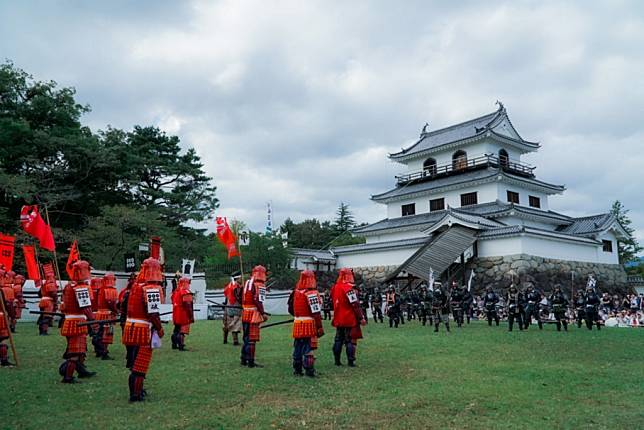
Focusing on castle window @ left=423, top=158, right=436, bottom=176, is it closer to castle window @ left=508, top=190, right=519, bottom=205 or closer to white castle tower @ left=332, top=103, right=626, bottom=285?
white castle tower @ left=332, top=103, right=626, bottom=285

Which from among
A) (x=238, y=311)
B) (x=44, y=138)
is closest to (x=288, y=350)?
(x=238, y=311)

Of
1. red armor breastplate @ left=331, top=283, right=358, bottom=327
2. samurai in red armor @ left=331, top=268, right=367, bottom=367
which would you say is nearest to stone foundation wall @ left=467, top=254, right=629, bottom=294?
samurai in red armor @ left=331, top=268, right=367, bottom=367

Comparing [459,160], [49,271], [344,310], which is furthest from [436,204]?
[344,310]

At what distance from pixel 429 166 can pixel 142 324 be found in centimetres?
3866

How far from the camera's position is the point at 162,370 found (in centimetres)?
1049

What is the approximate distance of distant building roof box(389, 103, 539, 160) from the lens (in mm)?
40816

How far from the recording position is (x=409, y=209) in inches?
1695

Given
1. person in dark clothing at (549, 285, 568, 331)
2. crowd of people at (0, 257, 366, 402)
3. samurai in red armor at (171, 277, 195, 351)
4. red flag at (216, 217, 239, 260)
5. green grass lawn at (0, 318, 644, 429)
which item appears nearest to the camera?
green grass lawn at (0, 318, 644, 429)

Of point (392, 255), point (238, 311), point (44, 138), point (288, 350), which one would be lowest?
point (288, 350)

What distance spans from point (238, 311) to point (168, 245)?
17.4 meters

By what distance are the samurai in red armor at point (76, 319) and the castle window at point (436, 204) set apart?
34.5 metres

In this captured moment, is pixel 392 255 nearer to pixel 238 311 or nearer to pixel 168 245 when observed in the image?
pixel 168 245

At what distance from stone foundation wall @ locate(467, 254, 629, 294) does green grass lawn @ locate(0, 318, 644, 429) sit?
683 inches

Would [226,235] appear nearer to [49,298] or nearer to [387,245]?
[49,298]
